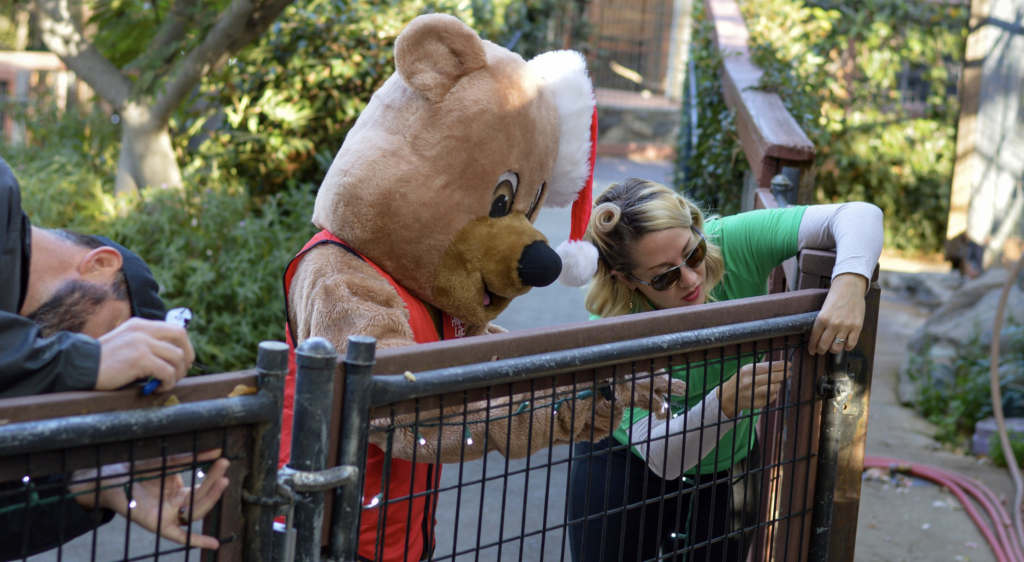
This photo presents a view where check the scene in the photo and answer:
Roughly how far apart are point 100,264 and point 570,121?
1.18 meters

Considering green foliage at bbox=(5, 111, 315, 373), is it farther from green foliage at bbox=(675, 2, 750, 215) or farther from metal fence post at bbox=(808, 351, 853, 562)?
metal fence post at bbox=(808, 351, 853, 562)

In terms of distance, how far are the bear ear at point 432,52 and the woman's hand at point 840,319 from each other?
92 cm

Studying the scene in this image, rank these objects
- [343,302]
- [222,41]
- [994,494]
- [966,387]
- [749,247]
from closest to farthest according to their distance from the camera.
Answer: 1. [343,302]
2. [749,247]
3. [994,494]
4. [966,387]
5. [222,41]

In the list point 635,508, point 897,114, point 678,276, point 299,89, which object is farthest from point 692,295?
point 897,114

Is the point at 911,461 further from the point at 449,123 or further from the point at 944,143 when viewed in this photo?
the point at 944,143

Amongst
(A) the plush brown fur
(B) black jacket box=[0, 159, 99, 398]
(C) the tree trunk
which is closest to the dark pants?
(A) the plush brown fur

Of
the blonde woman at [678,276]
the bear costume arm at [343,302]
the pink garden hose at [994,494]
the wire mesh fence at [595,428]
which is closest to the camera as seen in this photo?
the wire mesh fence at [595,428]

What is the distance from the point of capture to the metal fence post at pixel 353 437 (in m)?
1.23

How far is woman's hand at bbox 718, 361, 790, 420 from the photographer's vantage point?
Result: 1800 millimetres

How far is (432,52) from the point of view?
6.43 ft

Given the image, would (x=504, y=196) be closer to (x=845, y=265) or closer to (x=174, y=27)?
(x=845, y=265)

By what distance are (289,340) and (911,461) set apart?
3653mm

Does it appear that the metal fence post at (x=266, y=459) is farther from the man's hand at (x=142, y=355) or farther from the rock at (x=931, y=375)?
the rock at (x=931, y=375)

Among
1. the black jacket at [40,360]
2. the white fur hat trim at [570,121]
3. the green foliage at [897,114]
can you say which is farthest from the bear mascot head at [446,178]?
the green foliage at [897,114]
